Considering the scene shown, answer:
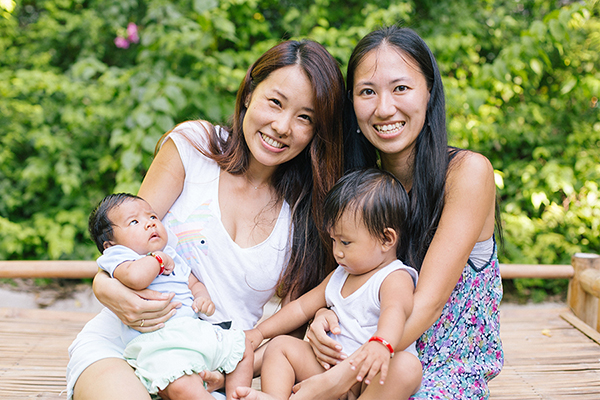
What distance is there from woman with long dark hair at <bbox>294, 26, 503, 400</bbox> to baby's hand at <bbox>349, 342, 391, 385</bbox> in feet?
0.90

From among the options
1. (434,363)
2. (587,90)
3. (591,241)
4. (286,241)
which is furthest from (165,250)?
(591,241)

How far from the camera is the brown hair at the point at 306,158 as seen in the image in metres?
1.91

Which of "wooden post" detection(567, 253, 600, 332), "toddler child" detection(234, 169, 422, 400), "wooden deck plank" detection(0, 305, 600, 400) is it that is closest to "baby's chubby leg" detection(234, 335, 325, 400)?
"toddler child" detection(234, 169, 422, 400)

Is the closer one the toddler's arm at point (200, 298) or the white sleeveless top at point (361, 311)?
the white sleeveless top at point (361, 311)

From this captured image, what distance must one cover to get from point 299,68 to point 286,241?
68 cm

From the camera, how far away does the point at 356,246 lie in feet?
5.43

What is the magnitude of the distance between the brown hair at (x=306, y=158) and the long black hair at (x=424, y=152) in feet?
0.53

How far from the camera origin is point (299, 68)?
1886 mm

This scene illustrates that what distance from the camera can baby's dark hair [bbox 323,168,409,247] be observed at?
1641mm

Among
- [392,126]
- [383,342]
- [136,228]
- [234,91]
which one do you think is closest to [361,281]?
[383,342]

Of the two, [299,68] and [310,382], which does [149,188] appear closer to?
[299,68]

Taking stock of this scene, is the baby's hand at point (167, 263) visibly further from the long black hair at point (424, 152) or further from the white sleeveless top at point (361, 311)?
the long black hair at point (424, 152)

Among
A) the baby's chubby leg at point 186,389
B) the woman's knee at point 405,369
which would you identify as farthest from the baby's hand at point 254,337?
the woman's knee at point 405,369

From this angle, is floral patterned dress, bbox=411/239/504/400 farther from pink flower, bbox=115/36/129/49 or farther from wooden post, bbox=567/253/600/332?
pink flower, bbox=115/36/129/49
